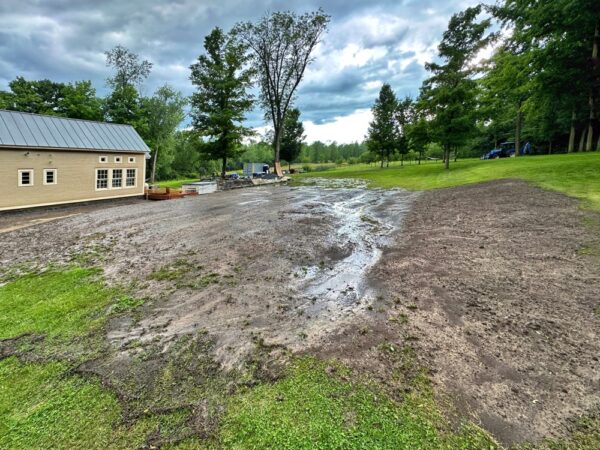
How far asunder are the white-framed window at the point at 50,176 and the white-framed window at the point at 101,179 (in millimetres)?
2081

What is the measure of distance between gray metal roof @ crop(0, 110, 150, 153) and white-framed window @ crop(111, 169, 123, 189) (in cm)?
133

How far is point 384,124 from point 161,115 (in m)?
25.6

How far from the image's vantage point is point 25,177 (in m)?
13.9

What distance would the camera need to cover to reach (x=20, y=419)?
2.36 meters

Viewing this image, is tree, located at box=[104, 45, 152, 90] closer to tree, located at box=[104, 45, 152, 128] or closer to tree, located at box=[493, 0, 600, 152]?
tree, located at box=[104, 45, 152, 128]

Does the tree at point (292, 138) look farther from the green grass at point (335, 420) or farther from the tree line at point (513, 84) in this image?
the green grass at point (335, 420)

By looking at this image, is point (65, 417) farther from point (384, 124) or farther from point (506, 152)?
point (506, 152)

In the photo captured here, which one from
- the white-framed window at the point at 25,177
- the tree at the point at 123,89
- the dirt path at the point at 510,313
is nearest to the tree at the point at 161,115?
the tree at the point at 123,89

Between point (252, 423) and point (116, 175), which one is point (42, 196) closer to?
point (116, 175)

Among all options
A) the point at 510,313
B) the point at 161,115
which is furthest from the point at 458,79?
the point at 161,115

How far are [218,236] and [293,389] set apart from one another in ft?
19.2

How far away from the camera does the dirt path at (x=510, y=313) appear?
2.32 m

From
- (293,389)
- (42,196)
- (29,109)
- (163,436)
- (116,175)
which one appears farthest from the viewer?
(29,109)

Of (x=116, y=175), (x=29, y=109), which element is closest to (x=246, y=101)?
(x=116, y=175)
